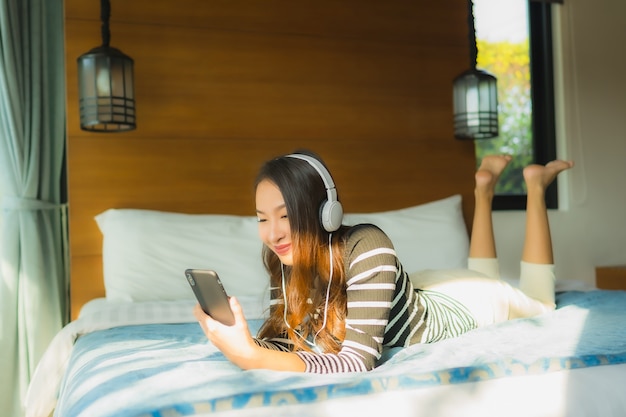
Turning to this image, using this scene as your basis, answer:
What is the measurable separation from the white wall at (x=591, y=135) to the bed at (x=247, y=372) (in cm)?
125

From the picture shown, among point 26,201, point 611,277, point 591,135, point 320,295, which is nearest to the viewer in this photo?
point 320,295

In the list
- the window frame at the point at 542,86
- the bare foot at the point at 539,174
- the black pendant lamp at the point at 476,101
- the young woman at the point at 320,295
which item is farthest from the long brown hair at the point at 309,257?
the window frame at the point at 542,86

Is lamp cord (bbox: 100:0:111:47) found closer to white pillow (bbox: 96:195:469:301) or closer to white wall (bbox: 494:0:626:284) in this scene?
white pillow (bbox: 96:195:469:301)

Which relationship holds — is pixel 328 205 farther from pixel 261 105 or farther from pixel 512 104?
pixel 512 104

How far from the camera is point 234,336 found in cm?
122

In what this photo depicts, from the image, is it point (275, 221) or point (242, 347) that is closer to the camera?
point (242, 347)

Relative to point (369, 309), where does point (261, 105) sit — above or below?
above

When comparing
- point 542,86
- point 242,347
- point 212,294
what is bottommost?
point 242,347

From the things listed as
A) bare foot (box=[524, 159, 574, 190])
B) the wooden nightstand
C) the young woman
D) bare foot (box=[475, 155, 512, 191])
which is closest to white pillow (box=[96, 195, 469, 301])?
bare foot (box=[475, 155, 512, 191])

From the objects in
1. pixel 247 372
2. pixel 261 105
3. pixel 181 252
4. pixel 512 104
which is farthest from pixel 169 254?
pixel 512 104

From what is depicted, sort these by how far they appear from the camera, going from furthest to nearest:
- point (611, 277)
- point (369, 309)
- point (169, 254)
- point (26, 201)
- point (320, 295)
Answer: point (611, 277)
point (26, 201)
point (169, 254)
point (320, 295)
point (369, 309)

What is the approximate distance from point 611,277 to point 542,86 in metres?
1.13

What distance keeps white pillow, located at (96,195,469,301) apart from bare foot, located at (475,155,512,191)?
401 mm

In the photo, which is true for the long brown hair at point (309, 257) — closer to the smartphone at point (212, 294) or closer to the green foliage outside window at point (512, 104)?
the smartphone at point (212, 294)
